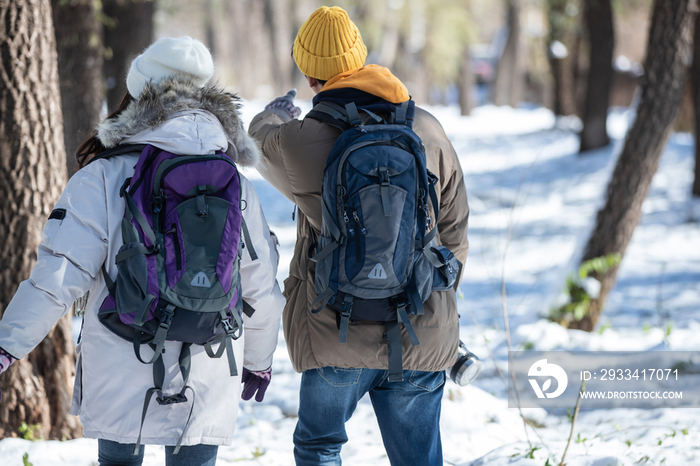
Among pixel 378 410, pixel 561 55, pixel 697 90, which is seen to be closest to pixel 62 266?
pixel 378 410

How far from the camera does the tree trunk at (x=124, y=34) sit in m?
7.49

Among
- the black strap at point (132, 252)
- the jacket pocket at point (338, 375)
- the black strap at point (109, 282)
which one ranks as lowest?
the jacket pocket at point (338, 375)

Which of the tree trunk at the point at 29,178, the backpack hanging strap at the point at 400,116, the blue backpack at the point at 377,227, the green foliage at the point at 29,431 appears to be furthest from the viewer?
the green foliage at the point at 29,431

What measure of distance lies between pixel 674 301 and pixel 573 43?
880 centimetres

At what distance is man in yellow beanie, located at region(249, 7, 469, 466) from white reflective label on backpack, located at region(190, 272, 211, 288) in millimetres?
371

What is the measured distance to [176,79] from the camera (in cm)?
186

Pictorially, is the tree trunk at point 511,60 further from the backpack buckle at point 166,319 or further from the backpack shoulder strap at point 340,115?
the backpack buckle at point 166,319

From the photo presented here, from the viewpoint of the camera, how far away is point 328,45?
2.05 meters

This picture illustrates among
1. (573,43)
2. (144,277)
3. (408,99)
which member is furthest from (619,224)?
(573,43)

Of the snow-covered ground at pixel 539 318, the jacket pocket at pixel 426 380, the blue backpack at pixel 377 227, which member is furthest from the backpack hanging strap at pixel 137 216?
the snow-covered ground at pixel 539 318

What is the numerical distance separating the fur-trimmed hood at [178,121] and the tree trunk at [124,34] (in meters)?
6.13

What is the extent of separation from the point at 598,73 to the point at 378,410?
427 inches

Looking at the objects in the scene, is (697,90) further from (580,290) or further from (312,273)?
(312,273)

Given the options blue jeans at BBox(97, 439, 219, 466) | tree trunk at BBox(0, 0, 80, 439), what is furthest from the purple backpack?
tree trunk at BBox(0, 0, 80, 439)
